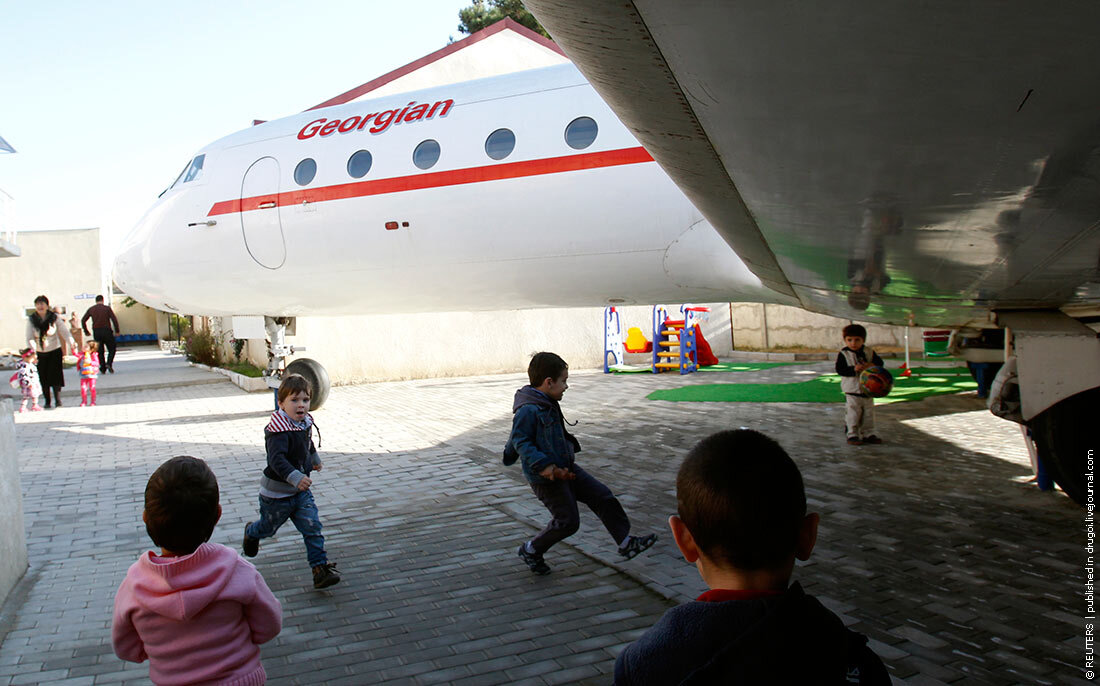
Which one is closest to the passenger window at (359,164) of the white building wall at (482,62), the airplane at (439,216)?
the airplane at (439,216)

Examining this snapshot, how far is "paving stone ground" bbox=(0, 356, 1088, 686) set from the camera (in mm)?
3502

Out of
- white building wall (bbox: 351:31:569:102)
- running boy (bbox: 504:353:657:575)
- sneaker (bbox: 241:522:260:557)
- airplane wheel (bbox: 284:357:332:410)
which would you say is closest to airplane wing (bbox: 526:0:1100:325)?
running boy (bbox: 504:353:657:575)

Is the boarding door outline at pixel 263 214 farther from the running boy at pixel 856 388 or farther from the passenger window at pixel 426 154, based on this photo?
the running boy at pixel 856 388

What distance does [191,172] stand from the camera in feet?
31.3

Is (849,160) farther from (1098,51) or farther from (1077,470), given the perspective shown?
(1077,470)

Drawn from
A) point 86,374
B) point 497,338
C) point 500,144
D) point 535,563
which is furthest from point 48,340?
point 535,563

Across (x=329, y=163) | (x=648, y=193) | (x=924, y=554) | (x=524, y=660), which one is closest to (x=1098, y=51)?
(x=524, y=660)

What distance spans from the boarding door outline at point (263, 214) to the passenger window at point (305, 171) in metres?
0.28

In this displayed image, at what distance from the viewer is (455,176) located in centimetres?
743

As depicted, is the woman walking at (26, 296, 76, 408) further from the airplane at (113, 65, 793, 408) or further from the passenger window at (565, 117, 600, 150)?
the passenger window at (565, 117, 600, 150)

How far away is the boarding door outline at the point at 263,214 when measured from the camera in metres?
8.51

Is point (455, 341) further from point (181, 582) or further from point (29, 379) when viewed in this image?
point (181, 582)

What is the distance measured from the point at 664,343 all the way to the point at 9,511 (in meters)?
13.6

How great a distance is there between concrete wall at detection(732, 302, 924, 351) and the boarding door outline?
12.7 metres
